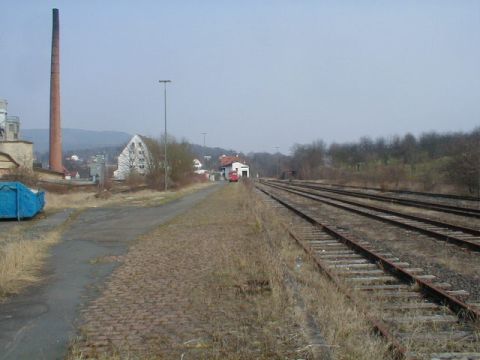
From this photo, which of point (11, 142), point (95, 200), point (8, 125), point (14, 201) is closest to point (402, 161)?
point (95, 200)

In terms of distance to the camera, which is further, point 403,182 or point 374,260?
point 403,182

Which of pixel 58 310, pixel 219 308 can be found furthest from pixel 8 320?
pixel 219 308

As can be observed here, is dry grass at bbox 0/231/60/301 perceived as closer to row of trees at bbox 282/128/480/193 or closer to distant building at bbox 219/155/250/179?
row of trees at bbox 282/128/480/193

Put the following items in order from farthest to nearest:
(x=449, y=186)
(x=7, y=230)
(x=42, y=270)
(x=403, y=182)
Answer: (x=403, y=182) → (x=449, y=186) → (x=7, y=230) → (x=42, y=270)

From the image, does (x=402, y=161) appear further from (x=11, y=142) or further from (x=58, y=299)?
(x=58, y=299)

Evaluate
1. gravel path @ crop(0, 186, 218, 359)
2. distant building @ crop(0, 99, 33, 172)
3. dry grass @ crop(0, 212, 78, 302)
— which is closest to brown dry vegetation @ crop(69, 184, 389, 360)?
gravel path @ crop(0, 186, 218, 359)

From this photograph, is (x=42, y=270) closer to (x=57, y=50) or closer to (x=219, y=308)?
(x=219, y=308)

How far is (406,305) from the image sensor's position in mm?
6512

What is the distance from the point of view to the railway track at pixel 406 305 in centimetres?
488

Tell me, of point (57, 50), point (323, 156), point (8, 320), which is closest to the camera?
point (8, 320)

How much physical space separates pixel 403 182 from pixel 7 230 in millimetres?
40815

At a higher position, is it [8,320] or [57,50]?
[57,50]

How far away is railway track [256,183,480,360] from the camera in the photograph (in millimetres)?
4880

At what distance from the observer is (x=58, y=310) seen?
6344 mm
